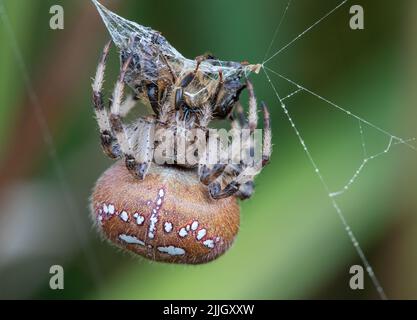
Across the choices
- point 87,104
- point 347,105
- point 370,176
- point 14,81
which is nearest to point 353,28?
point 347,105

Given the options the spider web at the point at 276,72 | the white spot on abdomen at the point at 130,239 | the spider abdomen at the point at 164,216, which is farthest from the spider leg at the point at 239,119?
the white spot on abdomen at the point at 130,239

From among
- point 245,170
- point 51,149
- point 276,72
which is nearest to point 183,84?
point 245,170

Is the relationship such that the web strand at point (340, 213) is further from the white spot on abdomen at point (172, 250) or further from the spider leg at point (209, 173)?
the white spot on abdomen at point (172, 250)

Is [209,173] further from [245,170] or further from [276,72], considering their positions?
[276,72]

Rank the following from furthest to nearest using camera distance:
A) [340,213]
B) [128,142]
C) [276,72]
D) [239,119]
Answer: [276,72] < [340,213] < [239,119] < [128,142]

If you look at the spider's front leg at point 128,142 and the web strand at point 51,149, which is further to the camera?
the web strand at point 51,149

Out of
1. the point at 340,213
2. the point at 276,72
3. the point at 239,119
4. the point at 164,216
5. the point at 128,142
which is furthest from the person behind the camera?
the point at 276,72

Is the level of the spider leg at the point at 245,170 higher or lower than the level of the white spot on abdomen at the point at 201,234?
higher

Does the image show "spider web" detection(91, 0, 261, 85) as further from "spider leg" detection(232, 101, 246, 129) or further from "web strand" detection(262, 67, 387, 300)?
"web strand" detection(262, 67, 387, 300)
